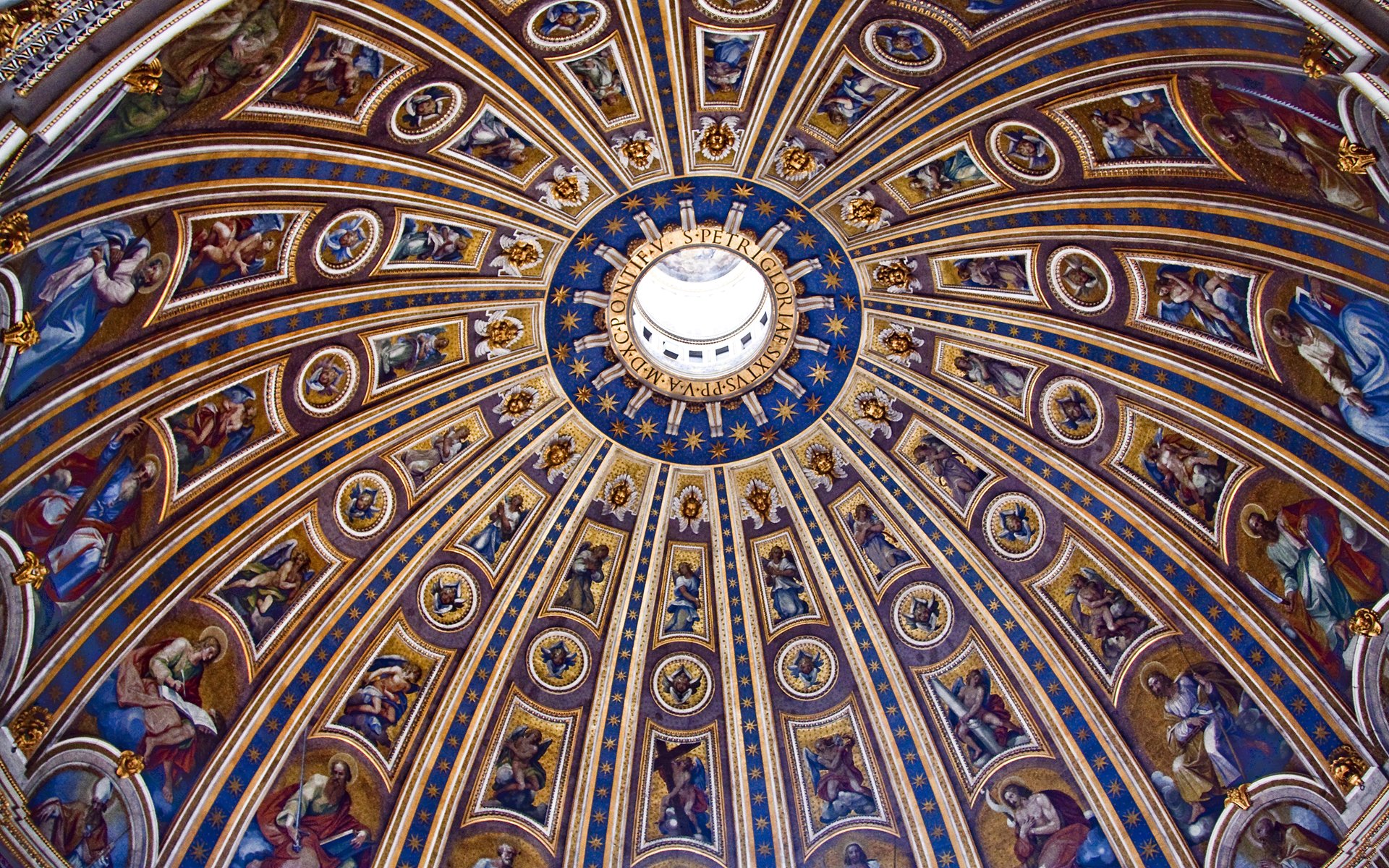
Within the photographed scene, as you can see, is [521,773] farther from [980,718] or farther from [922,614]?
[980,718]

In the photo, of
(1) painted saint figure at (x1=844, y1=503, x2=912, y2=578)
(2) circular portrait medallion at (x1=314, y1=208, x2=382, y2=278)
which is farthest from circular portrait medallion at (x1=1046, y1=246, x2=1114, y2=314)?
(2) circular portrait medallion at (x1=314, y1=208, x2=382, y2=278)

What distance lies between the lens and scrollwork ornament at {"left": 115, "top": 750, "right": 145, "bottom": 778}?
19.0m

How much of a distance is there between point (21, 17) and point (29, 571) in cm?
815

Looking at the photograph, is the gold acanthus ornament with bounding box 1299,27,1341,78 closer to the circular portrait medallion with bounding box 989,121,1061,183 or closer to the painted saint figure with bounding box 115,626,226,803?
the circular portrait medallion with bounding box 989,121,1061,183

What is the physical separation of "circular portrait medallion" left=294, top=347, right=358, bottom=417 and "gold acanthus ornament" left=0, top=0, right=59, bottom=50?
10315 millimetres

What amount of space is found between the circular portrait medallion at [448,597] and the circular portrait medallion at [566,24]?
10.3m

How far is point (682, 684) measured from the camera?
84.8 feet

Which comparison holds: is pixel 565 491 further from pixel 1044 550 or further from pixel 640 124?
pixel 1044 550

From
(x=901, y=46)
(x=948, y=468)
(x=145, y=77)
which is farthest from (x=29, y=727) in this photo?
(x=948, y=468)

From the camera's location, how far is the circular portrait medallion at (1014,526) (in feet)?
78.5

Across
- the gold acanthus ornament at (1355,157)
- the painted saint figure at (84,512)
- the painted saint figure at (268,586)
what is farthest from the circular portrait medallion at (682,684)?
the gold acanthus ornament at (1355,157)

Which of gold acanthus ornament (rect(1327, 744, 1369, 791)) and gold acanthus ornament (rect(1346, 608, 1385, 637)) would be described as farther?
gold acanthus ornament (rect(1327, 744, 1369, 791))

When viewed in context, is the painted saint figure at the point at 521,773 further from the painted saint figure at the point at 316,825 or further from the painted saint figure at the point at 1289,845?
the painted saint figure at the point at 1289,845

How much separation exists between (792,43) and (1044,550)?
10.5m
